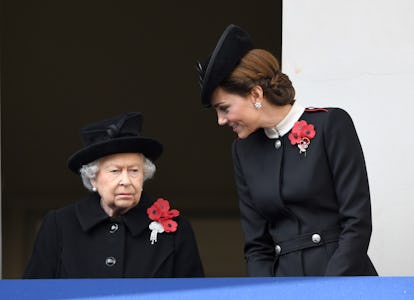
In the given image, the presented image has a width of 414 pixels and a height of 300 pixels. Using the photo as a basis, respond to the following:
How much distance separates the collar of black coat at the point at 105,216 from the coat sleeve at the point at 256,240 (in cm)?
52

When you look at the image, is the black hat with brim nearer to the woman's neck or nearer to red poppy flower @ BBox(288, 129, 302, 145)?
the woman's neck

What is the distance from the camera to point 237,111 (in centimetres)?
458

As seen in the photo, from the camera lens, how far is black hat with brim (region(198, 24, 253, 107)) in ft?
15.0

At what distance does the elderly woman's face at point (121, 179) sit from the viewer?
4.98 meters

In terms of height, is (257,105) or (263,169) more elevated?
(257,105)

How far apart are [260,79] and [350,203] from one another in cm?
50

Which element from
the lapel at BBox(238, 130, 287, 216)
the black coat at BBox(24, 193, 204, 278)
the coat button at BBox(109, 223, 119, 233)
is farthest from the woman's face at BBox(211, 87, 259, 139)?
the coat button at BBox(109, 223, 119, 233)

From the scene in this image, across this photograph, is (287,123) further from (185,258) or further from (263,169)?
(185,258)

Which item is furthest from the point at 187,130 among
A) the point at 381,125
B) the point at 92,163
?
the point at 92,163

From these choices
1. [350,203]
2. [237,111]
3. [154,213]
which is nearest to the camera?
[350,203]

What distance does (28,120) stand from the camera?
10.6 meters

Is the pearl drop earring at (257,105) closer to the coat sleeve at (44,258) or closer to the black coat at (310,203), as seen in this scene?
the black coat at (310,203)

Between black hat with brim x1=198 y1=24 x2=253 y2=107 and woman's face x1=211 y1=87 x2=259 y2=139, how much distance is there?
0.03 m

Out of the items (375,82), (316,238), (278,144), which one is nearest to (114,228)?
(278,144)
